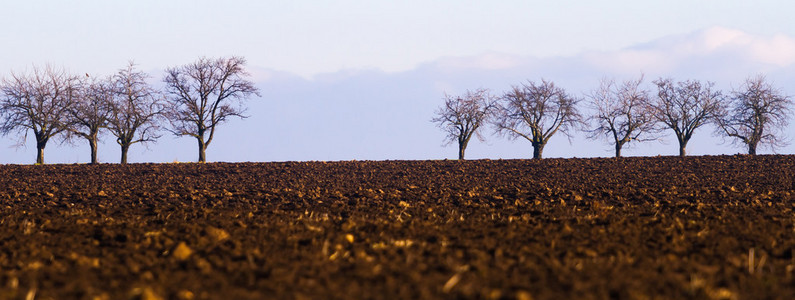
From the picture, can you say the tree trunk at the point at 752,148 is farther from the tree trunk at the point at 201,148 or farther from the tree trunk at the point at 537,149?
the tree trunk at the point at 201,148

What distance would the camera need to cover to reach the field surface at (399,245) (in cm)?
589

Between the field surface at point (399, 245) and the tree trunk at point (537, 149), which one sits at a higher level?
the tree trunk at point (537, 149)

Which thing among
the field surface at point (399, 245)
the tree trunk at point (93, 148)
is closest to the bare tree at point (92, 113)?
the tree trunk at point (93, 148)

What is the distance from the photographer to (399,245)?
8203mm

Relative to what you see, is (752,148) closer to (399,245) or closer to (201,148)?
(201,148)

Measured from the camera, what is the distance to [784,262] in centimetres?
Result: 749

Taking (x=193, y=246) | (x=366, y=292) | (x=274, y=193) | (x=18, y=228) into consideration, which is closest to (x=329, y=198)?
(x=274, y=193)

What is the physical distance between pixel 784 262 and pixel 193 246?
22.9 ft

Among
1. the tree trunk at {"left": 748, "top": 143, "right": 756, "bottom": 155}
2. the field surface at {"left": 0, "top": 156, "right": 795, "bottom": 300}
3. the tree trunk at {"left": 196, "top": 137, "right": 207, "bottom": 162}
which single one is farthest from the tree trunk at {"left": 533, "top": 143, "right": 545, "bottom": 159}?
the field surface at {"left": 0, "top": 156, "right": 795, "bottom": 300}

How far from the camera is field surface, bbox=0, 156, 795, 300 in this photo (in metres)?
5.89

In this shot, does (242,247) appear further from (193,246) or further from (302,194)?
(302,194)

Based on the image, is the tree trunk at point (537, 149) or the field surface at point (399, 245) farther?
the tree trunk at point (537, 149)

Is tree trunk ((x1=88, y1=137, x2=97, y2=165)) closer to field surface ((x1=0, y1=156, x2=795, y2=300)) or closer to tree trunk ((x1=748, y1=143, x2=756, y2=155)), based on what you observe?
field surface ((x1=0, y1=156, x2=795, y2=300))

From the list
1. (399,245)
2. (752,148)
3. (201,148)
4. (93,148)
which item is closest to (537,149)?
(752,148)
